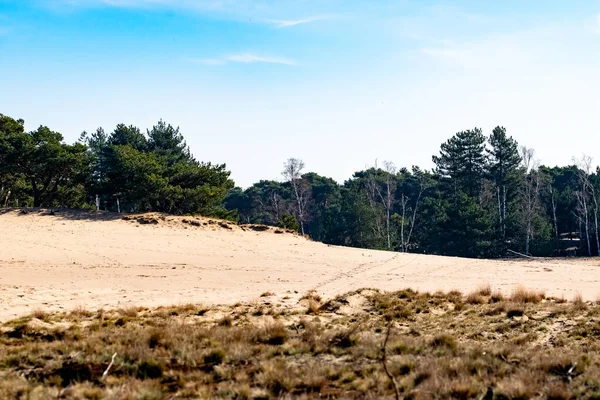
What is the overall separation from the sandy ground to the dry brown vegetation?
3.07m

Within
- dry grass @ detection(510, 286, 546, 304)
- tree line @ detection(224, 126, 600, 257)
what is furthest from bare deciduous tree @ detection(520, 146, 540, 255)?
dry grass @ detection(510, 286, 546, 304)

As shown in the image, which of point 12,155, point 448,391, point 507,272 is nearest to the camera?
point 448,391

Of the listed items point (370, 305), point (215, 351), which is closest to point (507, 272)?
point (370, 305)

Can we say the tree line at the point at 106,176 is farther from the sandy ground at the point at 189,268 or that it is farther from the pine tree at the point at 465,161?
the pine tree at the point at 465,161

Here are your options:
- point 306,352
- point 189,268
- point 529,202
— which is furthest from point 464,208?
point 306,352

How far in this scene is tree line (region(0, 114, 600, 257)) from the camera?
41.5 meters

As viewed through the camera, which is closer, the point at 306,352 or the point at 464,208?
the point at 306,352

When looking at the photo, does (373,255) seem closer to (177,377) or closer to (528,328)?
(528,328)

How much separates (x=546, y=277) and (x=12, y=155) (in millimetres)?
33718

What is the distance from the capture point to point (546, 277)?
2298 cm

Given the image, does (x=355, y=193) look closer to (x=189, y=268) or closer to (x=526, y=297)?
(x=189, y=268)

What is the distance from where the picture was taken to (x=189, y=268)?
23922 mm

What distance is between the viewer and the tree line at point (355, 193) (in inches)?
1635

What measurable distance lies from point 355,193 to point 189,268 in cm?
3666
